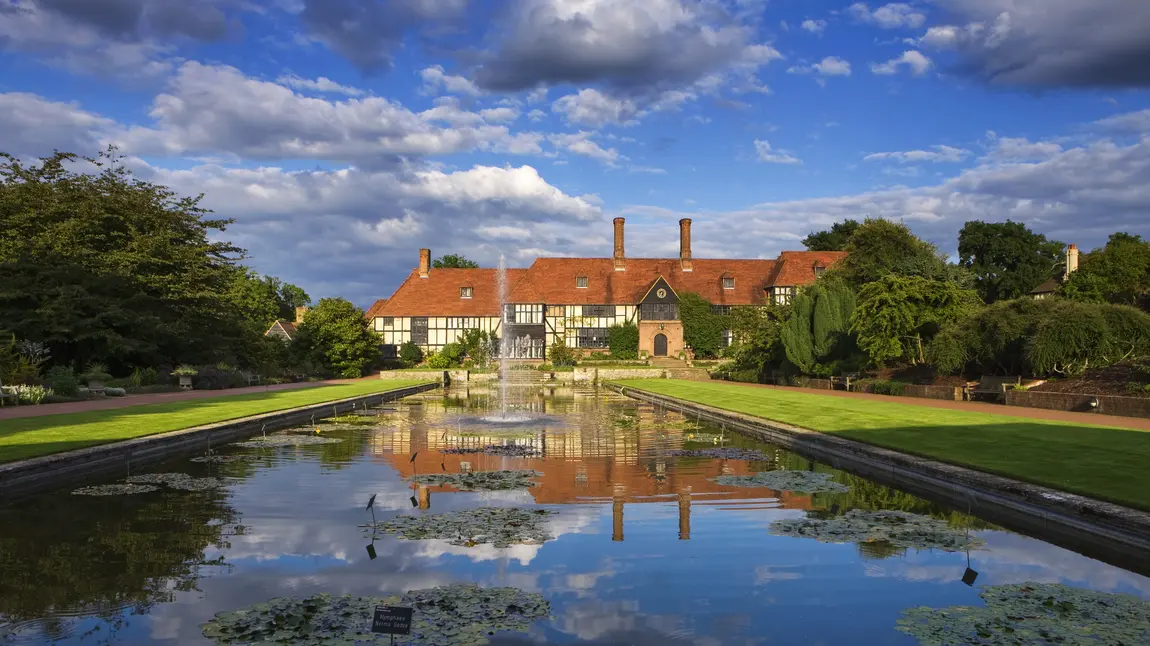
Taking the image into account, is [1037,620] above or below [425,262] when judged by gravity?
below

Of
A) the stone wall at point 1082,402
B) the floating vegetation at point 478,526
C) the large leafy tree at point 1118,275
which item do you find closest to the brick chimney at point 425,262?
the large leafy tree at point 1118,275

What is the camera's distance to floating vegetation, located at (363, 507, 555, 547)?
331 inches

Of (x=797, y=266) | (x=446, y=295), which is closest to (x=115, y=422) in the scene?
(x=446, y=295)

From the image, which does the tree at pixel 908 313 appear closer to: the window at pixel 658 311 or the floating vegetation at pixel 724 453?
the floating vegetation at pixel 724 453

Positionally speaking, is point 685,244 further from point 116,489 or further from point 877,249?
point 116,489

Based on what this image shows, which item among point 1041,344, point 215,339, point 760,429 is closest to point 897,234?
point 1041,344

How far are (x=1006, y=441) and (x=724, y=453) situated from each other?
5039 millimetres

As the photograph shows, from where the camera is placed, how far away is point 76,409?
22.1 meters

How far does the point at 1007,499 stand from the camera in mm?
9914

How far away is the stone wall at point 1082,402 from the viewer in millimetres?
20406

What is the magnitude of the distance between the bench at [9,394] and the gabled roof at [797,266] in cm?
5518

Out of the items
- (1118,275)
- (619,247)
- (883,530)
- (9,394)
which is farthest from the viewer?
(619,247)

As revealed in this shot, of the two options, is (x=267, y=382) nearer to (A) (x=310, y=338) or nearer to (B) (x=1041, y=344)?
(A) (x=310, y=338)

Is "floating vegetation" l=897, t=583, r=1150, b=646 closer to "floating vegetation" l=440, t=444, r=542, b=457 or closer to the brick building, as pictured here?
"floating vegetation" l=440, t=444, r=542, b=457
